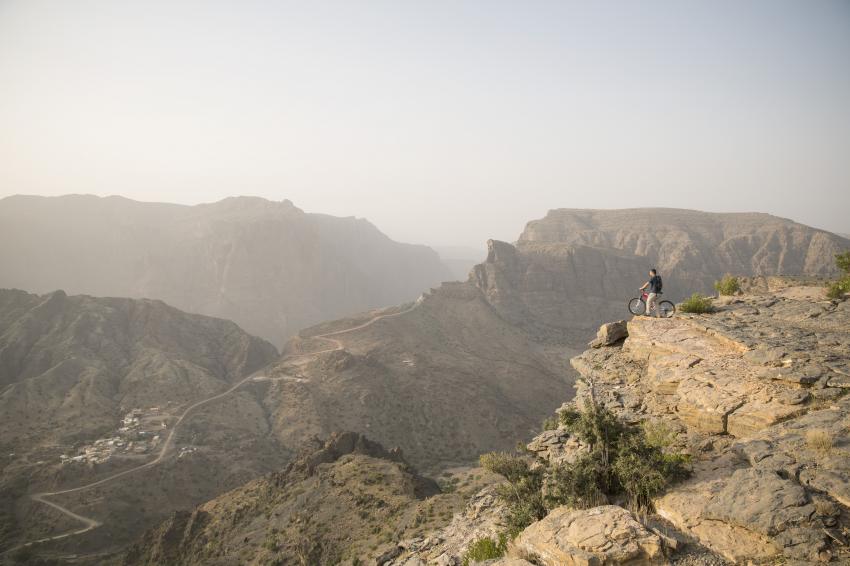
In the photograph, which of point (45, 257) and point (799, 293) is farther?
point (45, 257)

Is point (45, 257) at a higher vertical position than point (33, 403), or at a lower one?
higher

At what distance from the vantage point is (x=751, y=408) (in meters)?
12.4

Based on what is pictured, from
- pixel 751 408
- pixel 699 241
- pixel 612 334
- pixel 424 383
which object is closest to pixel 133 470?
pixel 424 383

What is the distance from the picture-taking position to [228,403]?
62000 millimetres

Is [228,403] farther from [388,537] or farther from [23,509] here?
[388,537]

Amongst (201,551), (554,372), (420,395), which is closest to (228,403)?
(420,395)

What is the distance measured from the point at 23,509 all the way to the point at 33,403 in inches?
829

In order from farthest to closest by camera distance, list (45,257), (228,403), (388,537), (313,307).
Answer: (313,307)
(45,257)
(228,403)
(388,537)

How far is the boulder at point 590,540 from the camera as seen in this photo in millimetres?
9156

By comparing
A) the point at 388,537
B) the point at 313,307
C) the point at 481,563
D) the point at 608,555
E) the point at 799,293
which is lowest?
the point at 313,307

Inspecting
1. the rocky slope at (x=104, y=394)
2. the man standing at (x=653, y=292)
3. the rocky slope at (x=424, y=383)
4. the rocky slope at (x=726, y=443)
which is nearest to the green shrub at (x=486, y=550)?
the rocky slope at (x=726, y=443)

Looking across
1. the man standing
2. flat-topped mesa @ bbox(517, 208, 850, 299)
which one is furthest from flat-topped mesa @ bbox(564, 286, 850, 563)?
flat-topped mesa @ bbox(517, 208, 850, 299)

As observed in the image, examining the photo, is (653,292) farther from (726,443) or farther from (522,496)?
(522,496)

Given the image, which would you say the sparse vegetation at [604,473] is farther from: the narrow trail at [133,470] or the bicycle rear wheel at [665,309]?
the narrow trail at [133,470]
